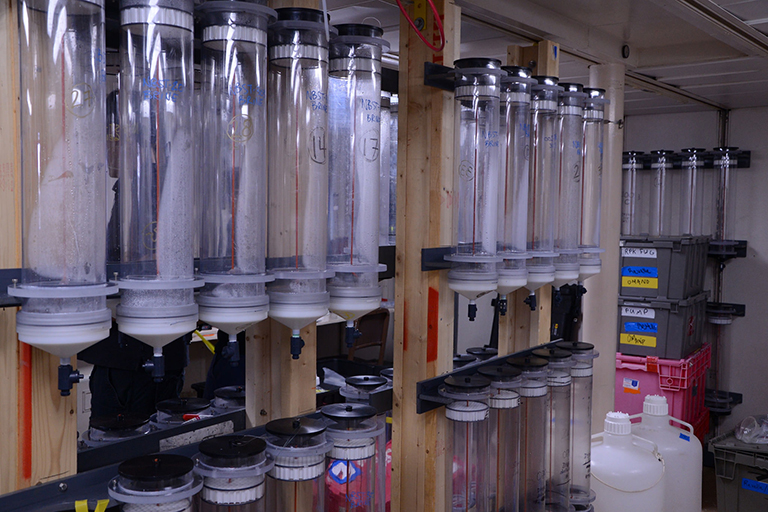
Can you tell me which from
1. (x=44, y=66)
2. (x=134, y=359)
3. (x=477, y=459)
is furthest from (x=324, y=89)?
(x=134, y=359)

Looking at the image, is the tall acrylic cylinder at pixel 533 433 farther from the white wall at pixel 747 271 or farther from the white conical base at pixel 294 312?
the white wall at pixel 747 271

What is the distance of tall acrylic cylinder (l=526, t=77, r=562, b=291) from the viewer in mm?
1791

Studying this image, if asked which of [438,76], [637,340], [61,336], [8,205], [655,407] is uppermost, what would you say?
[438,76]

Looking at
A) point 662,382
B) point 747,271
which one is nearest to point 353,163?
point 662,382

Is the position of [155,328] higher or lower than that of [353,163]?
lower

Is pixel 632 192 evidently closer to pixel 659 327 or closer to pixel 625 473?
pixel 659 327

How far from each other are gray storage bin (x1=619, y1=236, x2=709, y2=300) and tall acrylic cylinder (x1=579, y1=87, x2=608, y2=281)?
1885 mm

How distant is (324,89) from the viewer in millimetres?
1204

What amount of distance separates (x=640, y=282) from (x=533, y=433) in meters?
2.25

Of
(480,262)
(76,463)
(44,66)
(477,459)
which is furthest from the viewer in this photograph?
(477,459)

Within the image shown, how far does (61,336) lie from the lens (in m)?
0.93

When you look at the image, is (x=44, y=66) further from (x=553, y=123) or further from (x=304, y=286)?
(x=553, y=123)

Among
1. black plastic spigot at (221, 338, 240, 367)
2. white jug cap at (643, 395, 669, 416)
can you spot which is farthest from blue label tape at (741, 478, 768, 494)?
black plastic spigot at (221, 338, 240, 367)

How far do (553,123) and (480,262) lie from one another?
1.71 feet
